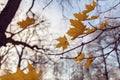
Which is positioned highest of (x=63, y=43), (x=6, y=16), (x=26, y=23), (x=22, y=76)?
(x=6, y=16)

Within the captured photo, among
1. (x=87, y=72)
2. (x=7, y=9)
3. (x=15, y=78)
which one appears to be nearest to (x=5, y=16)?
(x=7, y=9)

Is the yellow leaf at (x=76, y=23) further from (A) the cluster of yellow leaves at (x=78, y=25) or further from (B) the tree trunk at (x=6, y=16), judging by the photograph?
(B) the tree trunk at (x=6, y=16)

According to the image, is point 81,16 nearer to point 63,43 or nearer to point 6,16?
point 63,43

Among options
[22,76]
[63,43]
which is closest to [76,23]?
[63,43]

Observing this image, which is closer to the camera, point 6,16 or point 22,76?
point 22,76

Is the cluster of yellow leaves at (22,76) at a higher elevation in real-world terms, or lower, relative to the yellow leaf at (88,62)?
lower

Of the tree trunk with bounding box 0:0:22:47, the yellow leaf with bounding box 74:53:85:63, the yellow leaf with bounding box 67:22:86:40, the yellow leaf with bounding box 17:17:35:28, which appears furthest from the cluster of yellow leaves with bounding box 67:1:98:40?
the tree trunk with bounding box 0:0:22:47

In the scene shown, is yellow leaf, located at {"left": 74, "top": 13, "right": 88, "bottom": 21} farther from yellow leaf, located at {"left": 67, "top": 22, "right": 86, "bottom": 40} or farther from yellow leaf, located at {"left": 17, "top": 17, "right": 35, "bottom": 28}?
yellow leaf, located at {"left": 17, "top": 17, "right": 35, "bottom": 28}

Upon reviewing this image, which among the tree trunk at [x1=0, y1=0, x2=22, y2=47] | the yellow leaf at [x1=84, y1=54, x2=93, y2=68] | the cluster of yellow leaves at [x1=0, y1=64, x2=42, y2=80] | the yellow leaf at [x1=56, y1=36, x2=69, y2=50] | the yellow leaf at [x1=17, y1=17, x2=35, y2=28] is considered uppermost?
the tree trunk at [x1=0, y1=0, x2=22, y2=47]

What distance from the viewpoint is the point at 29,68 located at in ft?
2.33

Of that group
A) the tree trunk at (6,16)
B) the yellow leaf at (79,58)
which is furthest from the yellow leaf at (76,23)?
the tree trunk at (6,16)

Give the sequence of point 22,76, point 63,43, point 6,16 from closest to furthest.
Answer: point 22,76 < point 63,43 < point 6,16

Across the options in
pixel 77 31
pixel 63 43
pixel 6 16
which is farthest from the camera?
A: pixel 6 16

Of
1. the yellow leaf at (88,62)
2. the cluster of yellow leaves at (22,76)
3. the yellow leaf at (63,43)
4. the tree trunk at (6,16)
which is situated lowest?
the cluster of yellow leaves at (22,76)
